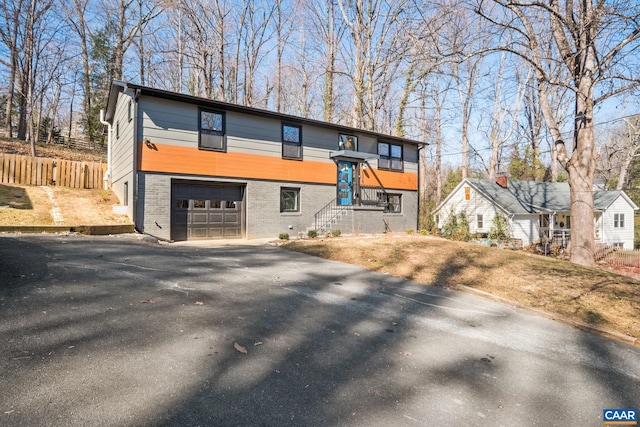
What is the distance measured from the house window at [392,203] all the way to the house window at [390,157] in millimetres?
1501

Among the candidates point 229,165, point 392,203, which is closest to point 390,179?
point 392,203

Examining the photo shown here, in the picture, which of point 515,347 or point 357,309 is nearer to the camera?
point 515,347

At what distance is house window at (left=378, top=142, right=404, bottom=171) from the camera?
58.6ft

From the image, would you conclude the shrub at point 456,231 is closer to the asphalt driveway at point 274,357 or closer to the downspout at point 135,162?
the asphalt driveway at point 274,357

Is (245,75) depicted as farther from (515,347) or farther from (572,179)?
(515,347)

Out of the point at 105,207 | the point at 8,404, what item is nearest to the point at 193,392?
the point at 8,404

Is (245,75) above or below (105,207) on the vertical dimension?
above

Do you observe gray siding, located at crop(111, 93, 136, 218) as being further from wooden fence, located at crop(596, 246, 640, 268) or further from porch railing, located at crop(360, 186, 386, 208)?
wooden fence, located at crop(596, 246, 640, 268)

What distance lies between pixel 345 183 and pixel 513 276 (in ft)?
33.9

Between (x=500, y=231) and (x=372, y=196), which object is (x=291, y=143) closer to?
(x=372, y=196)

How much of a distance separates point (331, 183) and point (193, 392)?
1389 cm

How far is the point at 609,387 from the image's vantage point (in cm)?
312

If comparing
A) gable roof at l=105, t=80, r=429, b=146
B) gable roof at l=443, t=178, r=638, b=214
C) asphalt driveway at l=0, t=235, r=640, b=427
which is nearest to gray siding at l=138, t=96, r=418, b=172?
gable roof at l=105, t=80, r=429, b=146

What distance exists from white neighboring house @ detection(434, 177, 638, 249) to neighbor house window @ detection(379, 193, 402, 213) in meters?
5.78
